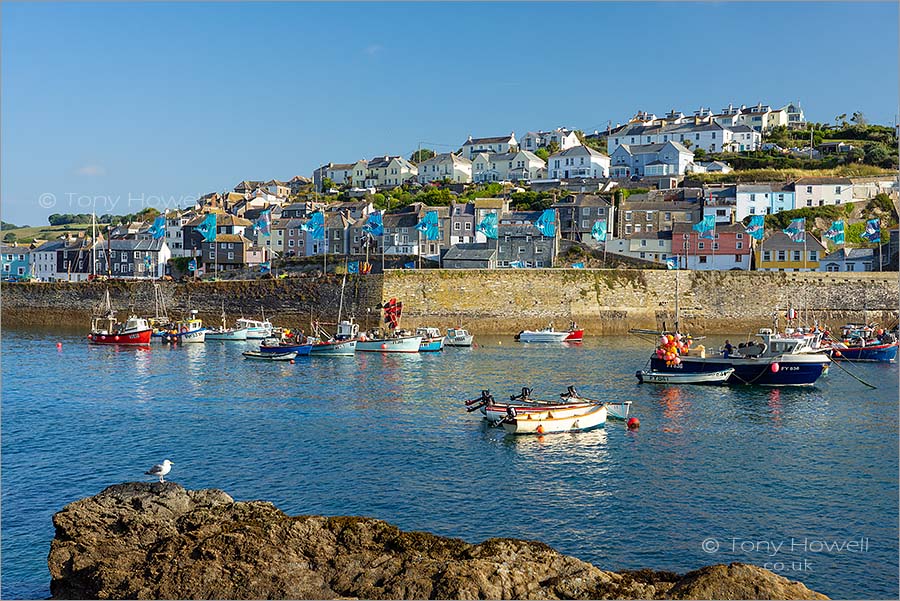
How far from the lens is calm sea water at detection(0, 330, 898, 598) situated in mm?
15016

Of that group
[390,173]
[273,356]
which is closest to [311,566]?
[273,356]

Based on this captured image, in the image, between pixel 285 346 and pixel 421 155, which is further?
pixel 421 155

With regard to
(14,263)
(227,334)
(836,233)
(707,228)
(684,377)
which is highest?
(707,228)

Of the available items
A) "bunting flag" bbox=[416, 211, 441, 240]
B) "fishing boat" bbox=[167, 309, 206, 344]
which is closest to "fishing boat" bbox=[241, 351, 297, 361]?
"fishing boat" bbox=[167, 309, 206, 344]

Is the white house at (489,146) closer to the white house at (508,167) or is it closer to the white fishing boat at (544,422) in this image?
the white house at (508,167)

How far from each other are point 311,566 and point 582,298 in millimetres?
43404

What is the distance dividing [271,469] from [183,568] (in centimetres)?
871

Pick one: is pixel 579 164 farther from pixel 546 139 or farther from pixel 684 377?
pixel 684 377

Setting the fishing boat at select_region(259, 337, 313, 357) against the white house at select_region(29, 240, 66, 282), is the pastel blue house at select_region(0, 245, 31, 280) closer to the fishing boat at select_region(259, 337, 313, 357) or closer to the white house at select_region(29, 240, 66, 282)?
the white house at select_region(29, 240, 66, 282)

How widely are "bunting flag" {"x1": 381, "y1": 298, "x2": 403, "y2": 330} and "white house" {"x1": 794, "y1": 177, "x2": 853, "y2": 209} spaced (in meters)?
38.2

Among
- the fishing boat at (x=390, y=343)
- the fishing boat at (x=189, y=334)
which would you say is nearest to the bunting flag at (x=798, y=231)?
the fishing boat at (x=390, y=343)

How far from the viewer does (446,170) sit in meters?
98.1

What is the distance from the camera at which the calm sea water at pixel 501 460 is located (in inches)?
591

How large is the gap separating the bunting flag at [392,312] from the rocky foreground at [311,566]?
37.5 meters
